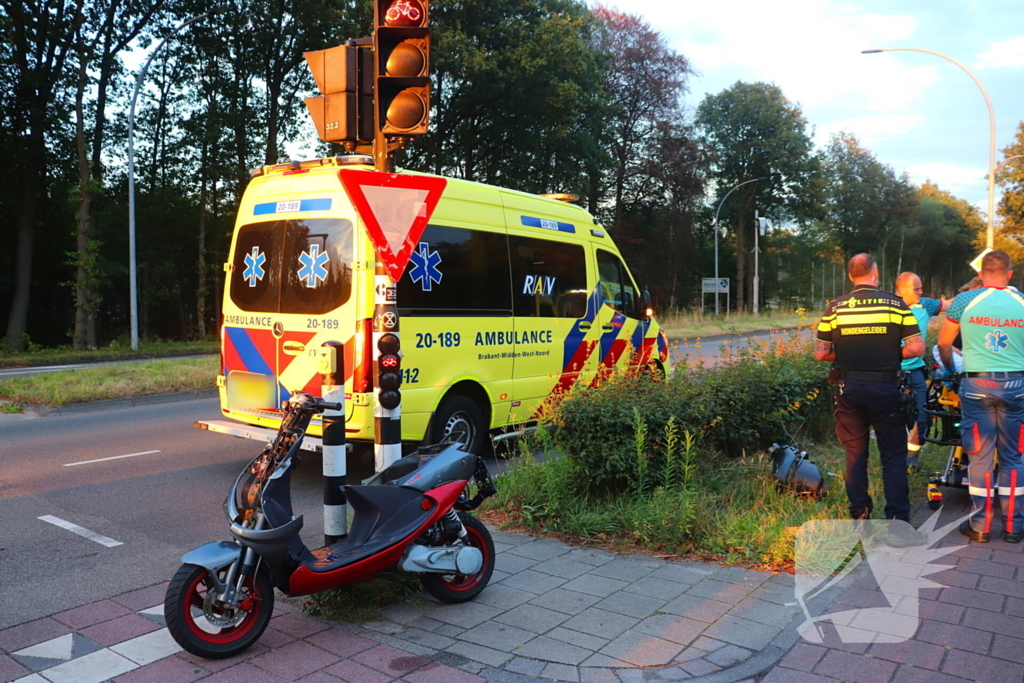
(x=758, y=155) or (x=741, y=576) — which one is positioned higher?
(x=758, y=155)

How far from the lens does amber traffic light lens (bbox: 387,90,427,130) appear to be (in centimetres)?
475

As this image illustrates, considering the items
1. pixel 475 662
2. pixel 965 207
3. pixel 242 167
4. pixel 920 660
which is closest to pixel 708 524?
pixel 920 660

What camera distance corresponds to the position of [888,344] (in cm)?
518

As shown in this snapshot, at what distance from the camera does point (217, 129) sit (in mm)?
27281

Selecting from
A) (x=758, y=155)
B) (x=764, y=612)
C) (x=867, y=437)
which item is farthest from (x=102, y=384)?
(x=758, y=155)

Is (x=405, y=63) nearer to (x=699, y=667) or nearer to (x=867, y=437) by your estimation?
(x=699, y=667)

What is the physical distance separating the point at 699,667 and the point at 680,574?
115cm

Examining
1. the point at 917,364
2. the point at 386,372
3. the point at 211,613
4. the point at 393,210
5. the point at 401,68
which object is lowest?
the point at 211,613

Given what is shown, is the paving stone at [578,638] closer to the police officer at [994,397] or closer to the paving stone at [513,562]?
the paving stone at [513,562]

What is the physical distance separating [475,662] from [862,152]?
204ft

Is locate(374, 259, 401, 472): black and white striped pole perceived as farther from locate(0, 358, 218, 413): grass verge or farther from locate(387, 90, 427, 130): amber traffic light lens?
locate(0, 358, 218, 413): grass verge

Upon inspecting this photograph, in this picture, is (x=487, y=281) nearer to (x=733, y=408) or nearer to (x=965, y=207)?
(x=733, y=408)

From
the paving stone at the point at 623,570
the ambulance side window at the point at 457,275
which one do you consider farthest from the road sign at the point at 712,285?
the paving stone at the point at 623,570

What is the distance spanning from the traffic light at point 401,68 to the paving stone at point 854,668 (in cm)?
346
